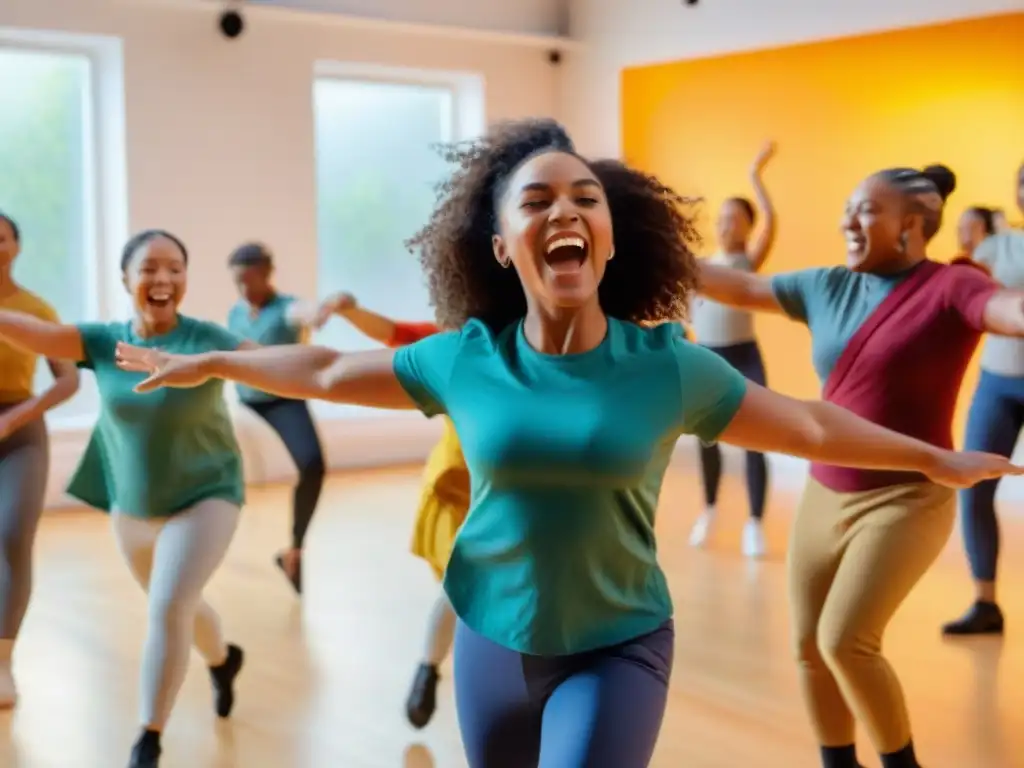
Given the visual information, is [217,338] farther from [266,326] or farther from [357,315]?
[266,326]

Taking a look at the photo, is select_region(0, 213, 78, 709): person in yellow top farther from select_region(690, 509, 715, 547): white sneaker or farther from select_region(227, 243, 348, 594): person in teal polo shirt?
select_region(690, 509, 715, 547): white sneaker

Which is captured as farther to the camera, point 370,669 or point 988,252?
point 988,252

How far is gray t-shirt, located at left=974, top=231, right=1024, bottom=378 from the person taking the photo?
4516 mm

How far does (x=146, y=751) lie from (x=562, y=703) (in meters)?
1.62

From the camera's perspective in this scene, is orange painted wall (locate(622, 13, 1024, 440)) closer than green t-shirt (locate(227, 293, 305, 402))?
No

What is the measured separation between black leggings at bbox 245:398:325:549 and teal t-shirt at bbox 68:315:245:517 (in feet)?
6.22

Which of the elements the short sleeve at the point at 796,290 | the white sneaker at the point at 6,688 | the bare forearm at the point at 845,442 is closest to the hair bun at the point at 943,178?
the short sleeve at the point at 796,290

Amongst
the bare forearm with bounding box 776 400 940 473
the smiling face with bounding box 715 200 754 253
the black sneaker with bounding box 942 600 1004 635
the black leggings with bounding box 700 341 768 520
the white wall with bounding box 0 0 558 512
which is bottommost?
the black sneaker with bounding box 942 600 1004 635

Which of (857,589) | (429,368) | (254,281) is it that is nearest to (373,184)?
(254,281)

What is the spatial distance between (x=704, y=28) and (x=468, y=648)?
7184 millimetres

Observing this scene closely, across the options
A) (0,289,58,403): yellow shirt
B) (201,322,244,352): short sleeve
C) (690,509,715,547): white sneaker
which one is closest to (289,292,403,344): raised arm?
(201,322,244,352): short sleeve

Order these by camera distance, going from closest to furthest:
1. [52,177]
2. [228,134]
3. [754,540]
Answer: [754,540] < [52,177] < [228,134]

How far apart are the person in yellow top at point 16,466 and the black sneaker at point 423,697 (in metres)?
1.21

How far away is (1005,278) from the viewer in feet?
15.1
